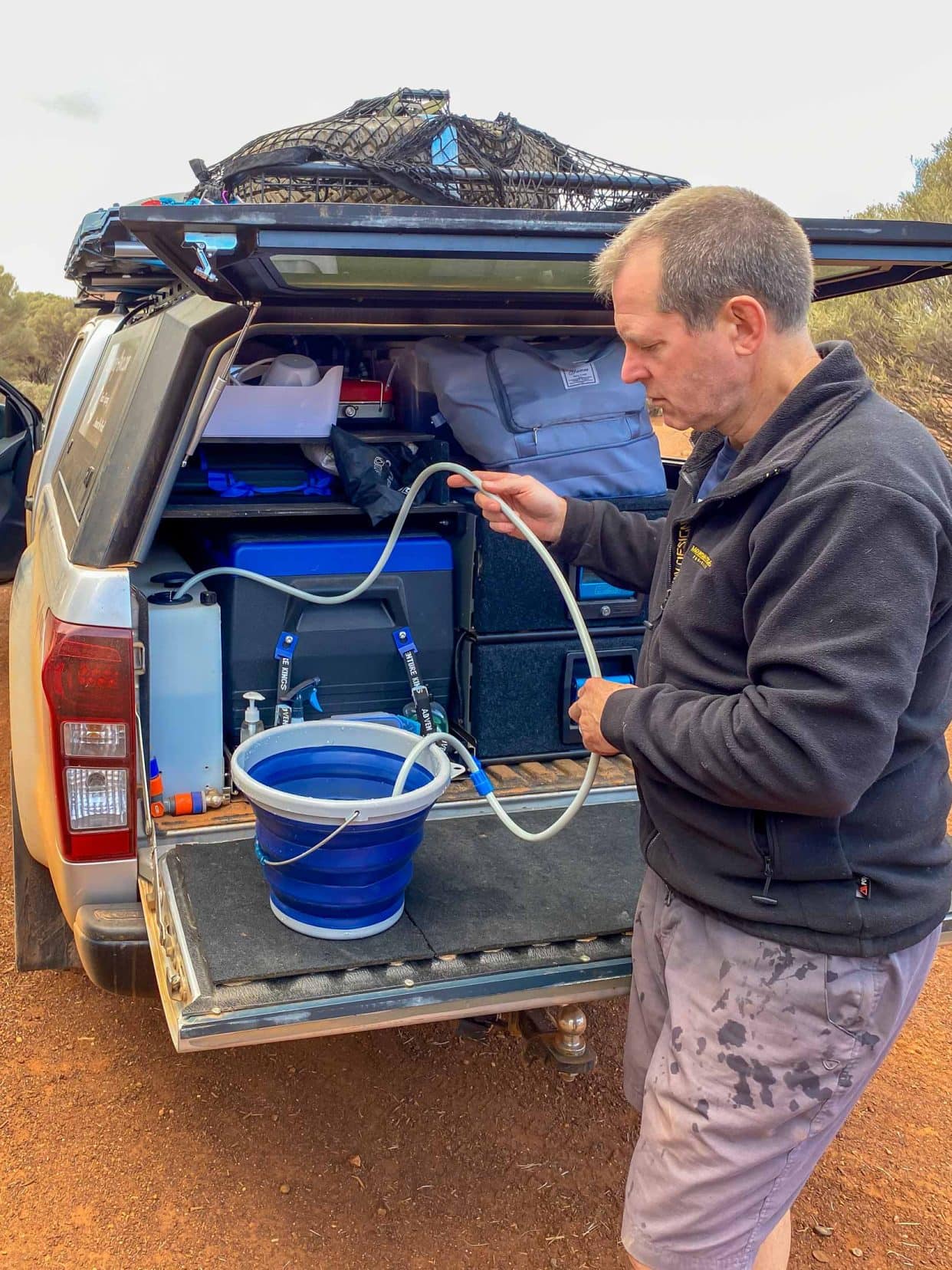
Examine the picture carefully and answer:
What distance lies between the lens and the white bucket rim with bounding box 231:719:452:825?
214cm

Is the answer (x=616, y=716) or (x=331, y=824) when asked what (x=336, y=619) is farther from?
(x=616, y=716)

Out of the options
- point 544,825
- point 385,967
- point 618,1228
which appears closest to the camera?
point 385,967

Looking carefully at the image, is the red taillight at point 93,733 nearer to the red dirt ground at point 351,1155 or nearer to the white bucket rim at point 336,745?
the white bucket rim at point 336,745

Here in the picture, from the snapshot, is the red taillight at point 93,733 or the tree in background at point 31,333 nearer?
the red taillight at point 93,733

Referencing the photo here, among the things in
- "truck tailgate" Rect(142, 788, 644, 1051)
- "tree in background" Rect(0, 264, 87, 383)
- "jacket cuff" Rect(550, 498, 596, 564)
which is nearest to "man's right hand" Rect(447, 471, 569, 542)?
"jacket cuff" Rect(550, 498, 596, 564)

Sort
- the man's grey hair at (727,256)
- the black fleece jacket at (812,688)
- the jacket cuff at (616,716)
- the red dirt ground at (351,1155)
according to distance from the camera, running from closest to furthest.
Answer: the black fleece jacket at (812,688)
the man's grey hair at (727,256)
the jacket cuff at (616,716)
the red dirt ground at (351,1155)

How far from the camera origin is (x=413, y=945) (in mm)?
2307


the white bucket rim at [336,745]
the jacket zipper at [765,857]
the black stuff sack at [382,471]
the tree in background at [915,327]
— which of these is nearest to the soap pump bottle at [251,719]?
the white bucket rim at [336,745]

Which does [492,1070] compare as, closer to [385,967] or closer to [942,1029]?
[385,967]

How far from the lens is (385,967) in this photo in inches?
87.3

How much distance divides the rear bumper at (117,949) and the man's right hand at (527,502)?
4.18 feet

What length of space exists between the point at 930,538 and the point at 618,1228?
190 cm

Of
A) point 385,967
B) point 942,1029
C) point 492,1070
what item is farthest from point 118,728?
point 942,1029

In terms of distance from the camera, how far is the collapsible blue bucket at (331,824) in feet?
7.11
